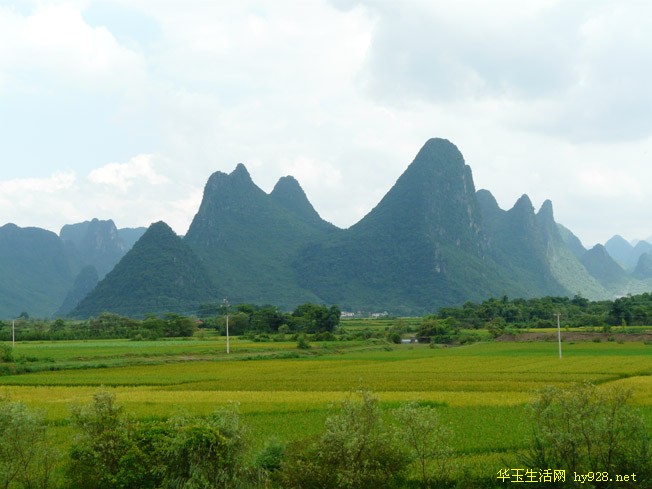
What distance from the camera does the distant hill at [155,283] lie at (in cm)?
10144

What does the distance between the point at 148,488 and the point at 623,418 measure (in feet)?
22.1

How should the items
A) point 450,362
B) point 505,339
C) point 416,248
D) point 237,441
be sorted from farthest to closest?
point 416,248
point 505,339
point 450,362
point 237,441

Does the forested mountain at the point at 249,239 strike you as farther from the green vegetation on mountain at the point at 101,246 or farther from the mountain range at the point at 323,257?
the green vegetation on mountain at the point at 101,246

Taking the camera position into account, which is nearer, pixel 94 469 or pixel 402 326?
pixel 94 469

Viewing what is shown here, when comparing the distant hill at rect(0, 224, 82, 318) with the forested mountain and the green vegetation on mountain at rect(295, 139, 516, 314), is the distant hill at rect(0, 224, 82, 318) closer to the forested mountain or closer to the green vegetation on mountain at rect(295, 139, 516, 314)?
the forested mountain

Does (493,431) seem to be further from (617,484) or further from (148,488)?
(148,488)

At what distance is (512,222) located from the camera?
161 m

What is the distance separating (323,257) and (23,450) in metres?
123

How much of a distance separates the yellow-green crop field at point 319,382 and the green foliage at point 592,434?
112 centimetres

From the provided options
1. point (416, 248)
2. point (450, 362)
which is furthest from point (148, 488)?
point (416, 248)

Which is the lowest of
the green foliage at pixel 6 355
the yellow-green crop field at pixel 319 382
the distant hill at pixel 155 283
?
the yellow-green crop field at pixel 319 382

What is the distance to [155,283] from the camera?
10362 cm

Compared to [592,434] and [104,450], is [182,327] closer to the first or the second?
[104,450]

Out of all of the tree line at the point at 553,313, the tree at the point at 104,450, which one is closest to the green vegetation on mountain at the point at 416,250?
the tree line at the point at 553,313
